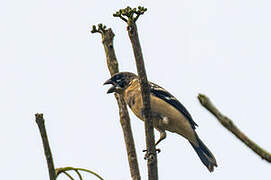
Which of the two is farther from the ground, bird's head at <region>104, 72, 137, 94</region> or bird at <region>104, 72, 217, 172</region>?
bird's head at <region>104, 72, 137, 94</region>

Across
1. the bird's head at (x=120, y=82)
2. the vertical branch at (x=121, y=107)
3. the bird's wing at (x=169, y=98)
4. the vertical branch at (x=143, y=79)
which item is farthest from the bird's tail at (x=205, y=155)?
→ the vertical branch at (x=143, y=79)

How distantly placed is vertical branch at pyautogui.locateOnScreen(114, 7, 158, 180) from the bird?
3167 millimetres

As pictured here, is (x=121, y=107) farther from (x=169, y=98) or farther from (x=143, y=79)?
(x=169, y=98)

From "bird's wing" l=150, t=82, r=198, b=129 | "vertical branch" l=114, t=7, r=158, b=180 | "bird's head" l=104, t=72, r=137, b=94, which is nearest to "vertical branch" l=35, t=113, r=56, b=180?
"vertical branch" l=114, t=7, r=158, b=180

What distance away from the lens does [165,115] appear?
7949 mm

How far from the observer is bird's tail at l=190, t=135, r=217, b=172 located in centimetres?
848

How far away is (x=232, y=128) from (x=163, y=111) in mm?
6160

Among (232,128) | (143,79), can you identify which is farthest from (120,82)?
(232,128)

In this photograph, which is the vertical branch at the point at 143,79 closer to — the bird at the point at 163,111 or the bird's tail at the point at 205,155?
the bird at the point at 163,111

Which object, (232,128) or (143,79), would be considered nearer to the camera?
(232,128)

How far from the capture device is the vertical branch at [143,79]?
3.52m

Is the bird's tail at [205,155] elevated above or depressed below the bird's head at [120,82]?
below

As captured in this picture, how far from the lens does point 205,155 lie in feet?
28.6

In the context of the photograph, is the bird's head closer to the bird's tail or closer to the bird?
the bird
